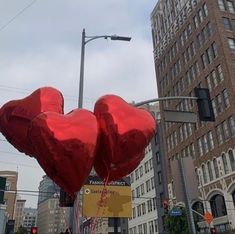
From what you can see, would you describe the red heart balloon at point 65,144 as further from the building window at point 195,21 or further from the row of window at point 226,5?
the building window at point 195,21

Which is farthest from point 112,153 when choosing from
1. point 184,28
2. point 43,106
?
point 184,28

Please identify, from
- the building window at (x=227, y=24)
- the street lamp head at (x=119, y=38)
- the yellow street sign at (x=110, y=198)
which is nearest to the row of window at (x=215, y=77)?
the building window at (x=227, y=24)

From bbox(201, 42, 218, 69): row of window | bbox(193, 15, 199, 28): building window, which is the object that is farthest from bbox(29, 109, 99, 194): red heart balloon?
bbox(193, 15, 199, 28): building window

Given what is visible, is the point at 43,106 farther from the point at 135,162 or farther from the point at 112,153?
the point at 135,162

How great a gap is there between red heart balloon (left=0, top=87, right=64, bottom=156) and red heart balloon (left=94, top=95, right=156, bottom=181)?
825 millimetres

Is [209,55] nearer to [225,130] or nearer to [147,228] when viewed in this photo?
[225,130]

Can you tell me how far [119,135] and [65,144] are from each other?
927 mm

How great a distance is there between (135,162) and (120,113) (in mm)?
1002

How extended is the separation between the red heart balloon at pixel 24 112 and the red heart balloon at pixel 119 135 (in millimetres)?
825

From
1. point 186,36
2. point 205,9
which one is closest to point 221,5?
point 205,9

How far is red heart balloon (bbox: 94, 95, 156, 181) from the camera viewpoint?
20.2 feet

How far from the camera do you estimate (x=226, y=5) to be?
4941 cm

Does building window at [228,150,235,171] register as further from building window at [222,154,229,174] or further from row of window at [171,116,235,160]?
row of window at [171,116,235,160]

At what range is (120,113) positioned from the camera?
252 inches
